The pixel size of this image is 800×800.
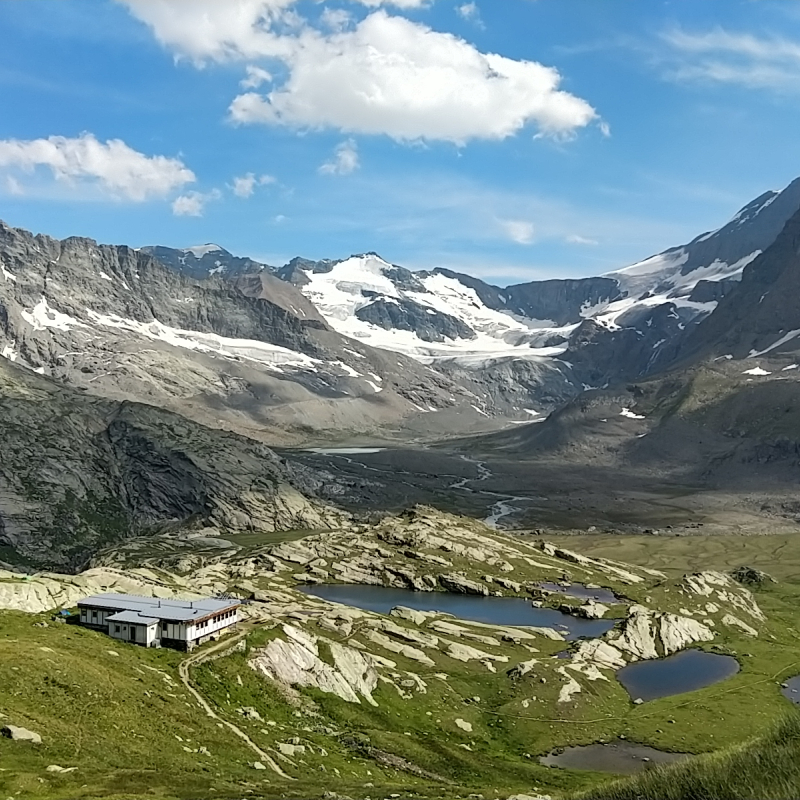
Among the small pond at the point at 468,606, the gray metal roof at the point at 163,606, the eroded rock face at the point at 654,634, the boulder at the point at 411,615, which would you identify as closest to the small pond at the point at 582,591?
the small pond at the point at 468,606

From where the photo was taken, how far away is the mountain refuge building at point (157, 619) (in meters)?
74.8

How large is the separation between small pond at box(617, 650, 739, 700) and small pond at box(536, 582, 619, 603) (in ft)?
122

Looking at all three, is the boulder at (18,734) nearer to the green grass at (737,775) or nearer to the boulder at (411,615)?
the green grass at (737,775)

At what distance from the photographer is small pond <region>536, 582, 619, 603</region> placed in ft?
536

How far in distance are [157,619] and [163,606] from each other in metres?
5.94

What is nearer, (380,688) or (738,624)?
(380,688)

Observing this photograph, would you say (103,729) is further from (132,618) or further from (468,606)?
(468,606)

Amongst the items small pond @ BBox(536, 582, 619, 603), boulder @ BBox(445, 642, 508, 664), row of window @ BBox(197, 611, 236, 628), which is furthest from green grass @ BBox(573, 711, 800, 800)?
small pond @ BBox(536, 582, 619, 603)

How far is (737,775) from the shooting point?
14.3m

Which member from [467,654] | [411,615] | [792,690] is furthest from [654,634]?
[411,615]

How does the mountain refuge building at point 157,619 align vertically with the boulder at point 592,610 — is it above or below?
above

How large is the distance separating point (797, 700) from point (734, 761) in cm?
10406

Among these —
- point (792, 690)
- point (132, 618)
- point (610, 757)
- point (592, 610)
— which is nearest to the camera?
point (132, 618)

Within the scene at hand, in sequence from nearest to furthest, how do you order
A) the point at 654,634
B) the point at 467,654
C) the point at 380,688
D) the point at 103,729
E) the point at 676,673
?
the point at 103,729 → the point at 380,688 → the point at 467,654 → the point at 676,673 → the point at 654,634
